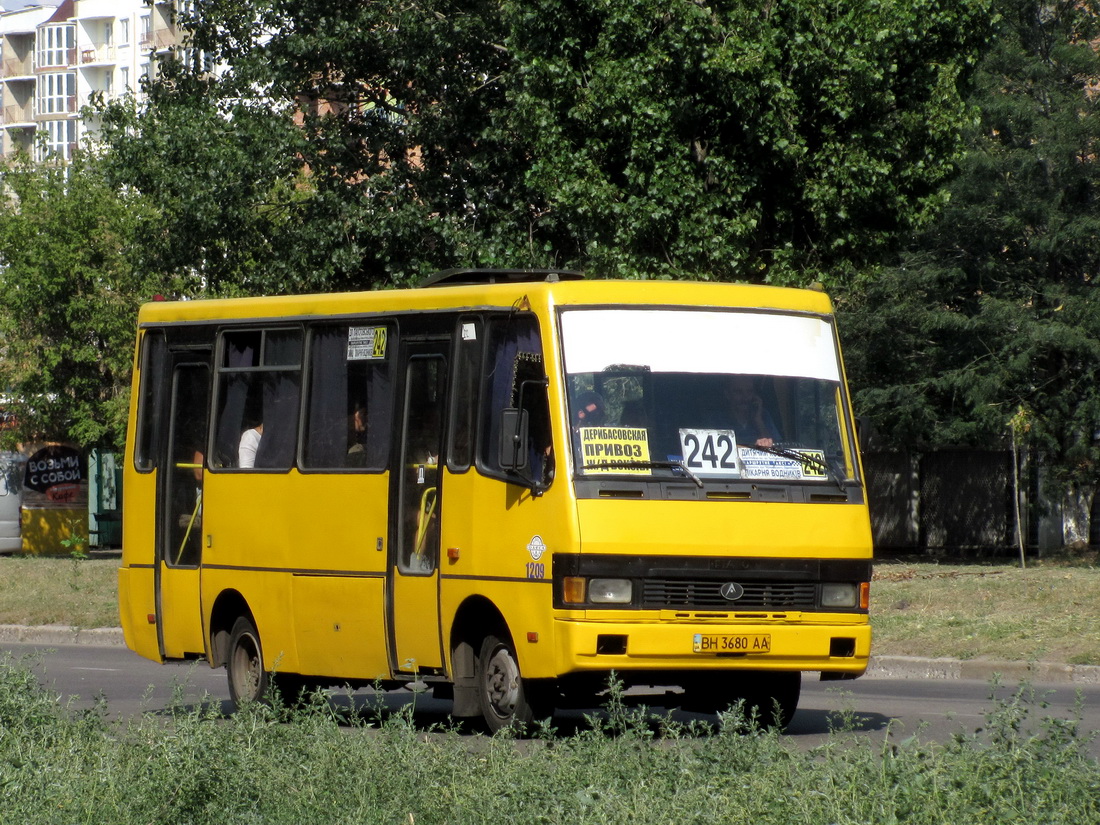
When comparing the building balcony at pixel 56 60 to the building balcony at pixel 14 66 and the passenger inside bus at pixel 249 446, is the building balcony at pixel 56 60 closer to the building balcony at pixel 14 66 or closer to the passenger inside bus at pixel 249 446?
the building balcony at pixel 14 66

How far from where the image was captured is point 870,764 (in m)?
6.65

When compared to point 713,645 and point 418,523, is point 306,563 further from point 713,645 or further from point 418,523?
point 713,645

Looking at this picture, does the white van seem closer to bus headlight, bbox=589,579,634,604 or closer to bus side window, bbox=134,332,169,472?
bus side window, bbox=134,332,169,472

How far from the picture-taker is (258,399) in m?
12.7

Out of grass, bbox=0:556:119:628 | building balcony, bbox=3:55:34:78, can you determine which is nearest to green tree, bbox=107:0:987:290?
grass, bbox=0:556:119:628

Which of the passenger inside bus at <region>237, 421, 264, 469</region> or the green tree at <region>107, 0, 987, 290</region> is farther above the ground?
the green tree at <region>107, 0, 987, 290</region>

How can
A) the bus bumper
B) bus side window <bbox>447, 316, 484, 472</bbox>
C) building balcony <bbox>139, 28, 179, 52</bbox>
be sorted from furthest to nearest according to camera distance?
building balcony <bbox>139, 28, 179, 52</bbox>, bus side window <bbox>447, 316, 484, 472</bbox>, the bus bumper

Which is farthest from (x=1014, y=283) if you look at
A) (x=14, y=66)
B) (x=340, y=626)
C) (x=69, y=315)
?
(x=14, y=66)

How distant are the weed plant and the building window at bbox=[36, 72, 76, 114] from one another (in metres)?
110

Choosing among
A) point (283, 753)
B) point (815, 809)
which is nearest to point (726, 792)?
point (815, 809)

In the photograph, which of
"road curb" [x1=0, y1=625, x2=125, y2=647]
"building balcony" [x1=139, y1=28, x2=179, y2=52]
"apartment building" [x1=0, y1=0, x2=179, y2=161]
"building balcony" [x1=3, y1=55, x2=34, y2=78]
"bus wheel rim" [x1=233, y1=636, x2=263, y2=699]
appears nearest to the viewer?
"bus wheel rim" [x1=233, y1=636, x2=263, y2=699]

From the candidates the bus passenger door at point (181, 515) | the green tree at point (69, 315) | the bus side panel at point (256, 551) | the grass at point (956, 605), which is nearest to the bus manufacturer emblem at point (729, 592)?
the bus side panel at point (256, 551)

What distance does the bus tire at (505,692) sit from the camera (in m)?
10.4

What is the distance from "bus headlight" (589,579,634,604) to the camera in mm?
10008
